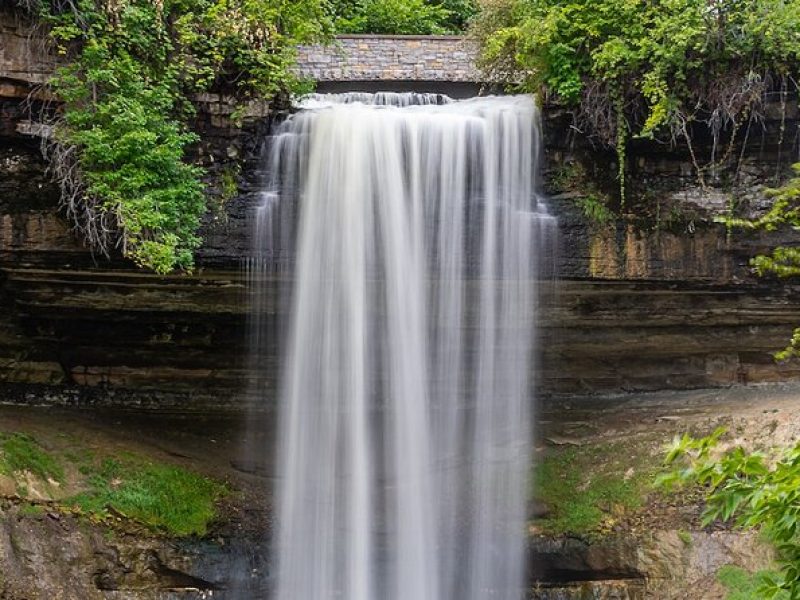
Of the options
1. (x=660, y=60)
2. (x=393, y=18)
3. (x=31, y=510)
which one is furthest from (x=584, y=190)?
(x=393, y=18)

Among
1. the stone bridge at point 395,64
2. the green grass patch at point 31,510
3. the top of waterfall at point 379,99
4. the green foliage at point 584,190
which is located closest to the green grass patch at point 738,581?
the green foliage at point 584,190

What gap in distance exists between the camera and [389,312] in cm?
1043

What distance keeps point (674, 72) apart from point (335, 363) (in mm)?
5552

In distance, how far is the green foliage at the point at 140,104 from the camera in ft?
28.9

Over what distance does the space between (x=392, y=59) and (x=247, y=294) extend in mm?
5725

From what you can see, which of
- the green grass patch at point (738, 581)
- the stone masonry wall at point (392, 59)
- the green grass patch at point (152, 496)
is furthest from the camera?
the stone masonry wall at point (392, 59)

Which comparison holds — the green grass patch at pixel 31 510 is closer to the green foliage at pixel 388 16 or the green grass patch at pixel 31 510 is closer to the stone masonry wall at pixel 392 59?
the stone masonry wall at pixel 392 59

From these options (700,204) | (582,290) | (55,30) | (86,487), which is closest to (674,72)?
(700,204)

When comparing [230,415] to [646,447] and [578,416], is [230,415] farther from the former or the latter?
[646,447]

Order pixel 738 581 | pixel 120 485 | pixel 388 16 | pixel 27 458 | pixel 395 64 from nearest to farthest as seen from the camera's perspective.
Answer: pixel 738 581
pixel 27 458
pixel 120 485
pixel 395 64
pixel 388 16

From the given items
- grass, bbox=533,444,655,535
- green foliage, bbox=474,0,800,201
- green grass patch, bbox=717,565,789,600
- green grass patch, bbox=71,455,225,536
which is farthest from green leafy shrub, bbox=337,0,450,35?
green grass patch, bbox=717,565,789,600

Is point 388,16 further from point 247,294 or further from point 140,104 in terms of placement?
point 140,104

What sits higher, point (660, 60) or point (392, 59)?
point (392, 59)

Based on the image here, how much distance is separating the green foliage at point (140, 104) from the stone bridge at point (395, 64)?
365 cm
